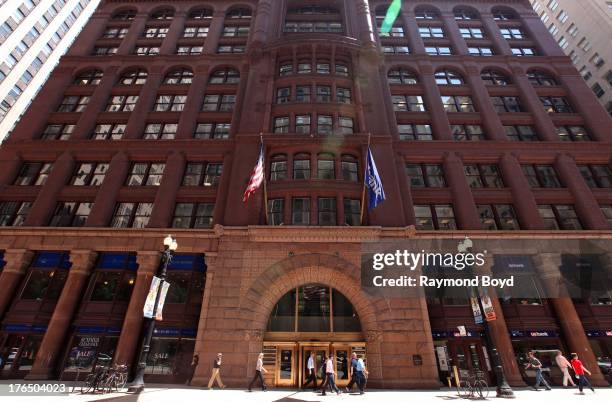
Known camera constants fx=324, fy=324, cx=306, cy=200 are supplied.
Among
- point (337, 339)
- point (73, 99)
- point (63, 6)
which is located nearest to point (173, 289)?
point (337, 339)

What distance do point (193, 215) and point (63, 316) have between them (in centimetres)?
986

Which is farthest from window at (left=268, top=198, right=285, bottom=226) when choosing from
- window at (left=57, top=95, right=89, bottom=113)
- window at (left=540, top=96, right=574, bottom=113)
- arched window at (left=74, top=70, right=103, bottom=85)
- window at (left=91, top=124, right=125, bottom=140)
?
window at (left=540, top=96, right=574, bottom=113)

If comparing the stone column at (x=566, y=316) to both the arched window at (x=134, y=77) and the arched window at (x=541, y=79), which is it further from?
the arched window at (x=134, y=77)

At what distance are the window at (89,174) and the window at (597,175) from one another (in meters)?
39.6

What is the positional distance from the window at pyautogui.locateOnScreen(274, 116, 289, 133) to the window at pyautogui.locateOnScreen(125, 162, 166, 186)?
9.79 meters

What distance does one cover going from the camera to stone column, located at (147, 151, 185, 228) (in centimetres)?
2338

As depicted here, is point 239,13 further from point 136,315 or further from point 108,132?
point 136,315

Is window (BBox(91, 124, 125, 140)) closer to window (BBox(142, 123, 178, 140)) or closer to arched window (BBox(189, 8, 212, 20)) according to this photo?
window (BBox(142, 123, 178, 140))

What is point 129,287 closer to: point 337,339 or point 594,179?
point 337,339

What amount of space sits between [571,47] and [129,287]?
64997mm

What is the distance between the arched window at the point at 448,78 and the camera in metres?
33.2

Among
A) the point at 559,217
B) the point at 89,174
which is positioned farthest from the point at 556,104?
the point at 89,174

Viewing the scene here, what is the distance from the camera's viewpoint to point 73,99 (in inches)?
1265

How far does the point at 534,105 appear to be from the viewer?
30.4 meters
